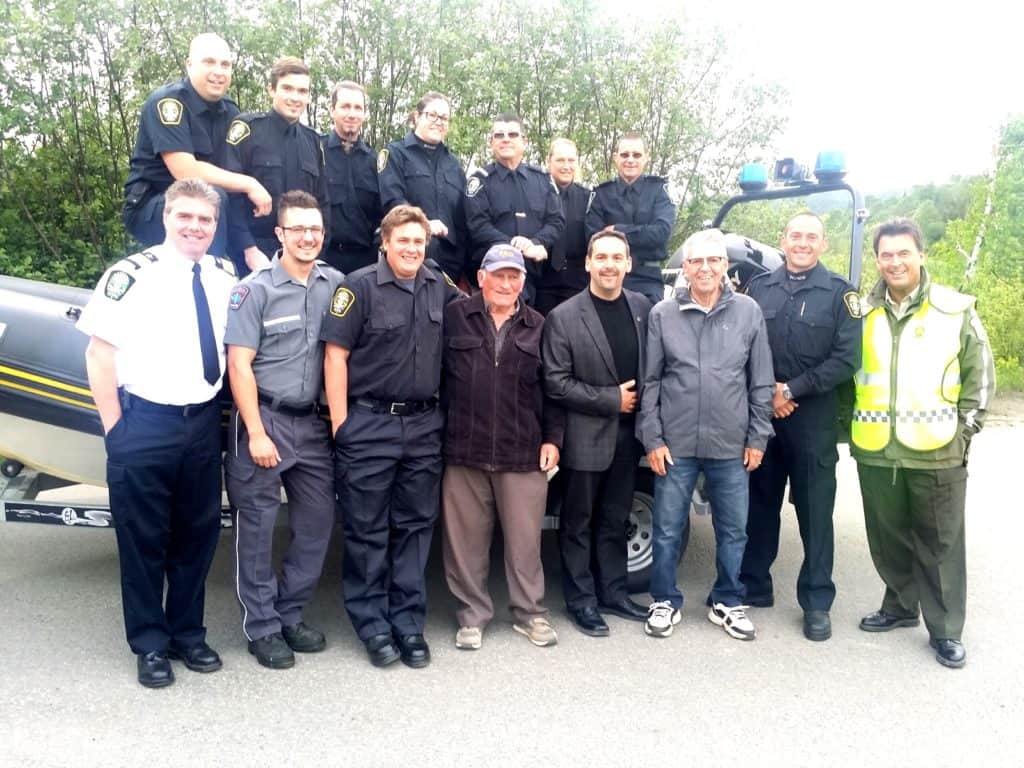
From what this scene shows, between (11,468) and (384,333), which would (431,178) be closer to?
(384,333)

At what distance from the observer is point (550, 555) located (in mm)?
4641

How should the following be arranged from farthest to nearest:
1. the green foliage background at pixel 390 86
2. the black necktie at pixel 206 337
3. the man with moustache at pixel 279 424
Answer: the green foliage background at pixel 390 86, the man with moustache at pixel 279 424, the black necktie at pixel 206 337

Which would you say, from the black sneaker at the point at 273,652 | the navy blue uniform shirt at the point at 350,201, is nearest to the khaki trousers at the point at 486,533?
the black sneaker at the point at 273,652

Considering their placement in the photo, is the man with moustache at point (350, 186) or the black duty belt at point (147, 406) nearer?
the black duty belt at point (147, 406)

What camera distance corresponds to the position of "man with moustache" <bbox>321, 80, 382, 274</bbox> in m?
4.27

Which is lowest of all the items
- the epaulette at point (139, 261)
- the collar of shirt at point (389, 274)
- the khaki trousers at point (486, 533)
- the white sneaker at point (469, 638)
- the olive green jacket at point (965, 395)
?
Result: the white sneaker at point (469, 638)

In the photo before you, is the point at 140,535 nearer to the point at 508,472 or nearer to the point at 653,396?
the point at 508,472

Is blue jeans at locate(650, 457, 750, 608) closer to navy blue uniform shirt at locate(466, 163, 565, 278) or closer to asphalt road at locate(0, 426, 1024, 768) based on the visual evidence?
asphalt road at locate(0, 426, 1024, 768)

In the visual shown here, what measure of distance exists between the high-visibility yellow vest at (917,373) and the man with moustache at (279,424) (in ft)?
6.98

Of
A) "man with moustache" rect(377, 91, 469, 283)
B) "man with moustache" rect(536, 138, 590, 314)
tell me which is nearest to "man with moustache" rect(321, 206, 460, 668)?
"man with moustache" rect(377, 91, 469, 283)

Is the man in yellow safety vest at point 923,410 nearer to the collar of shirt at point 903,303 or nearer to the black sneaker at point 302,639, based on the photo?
the collar of shirt at point 903,303

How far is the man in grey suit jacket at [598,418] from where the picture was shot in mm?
3547

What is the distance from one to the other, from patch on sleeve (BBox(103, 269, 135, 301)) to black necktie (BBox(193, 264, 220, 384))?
212 mm

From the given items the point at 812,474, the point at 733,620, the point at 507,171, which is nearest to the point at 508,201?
the point at 507,171
